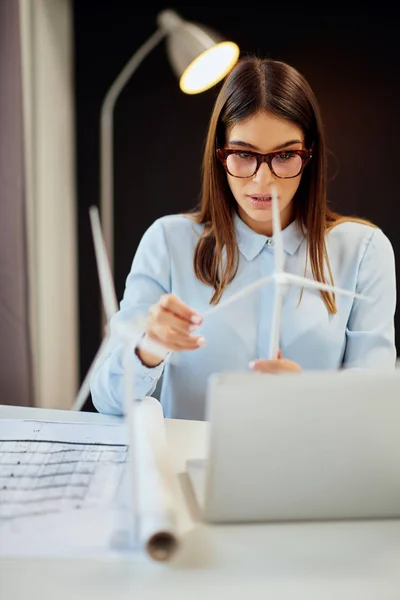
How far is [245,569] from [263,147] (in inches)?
29.0

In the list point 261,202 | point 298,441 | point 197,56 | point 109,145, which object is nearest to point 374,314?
point 261,202

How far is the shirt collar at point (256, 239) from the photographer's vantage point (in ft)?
4.23

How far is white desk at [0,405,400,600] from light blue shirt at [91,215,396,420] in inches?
22.4

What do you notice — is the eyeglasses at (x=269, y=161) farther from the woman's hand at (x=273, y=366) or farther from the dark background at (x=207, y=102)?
the dark background at (x=207, y=102)

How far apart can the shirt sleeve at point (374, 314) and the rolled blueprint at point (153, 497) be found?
0.56 meters

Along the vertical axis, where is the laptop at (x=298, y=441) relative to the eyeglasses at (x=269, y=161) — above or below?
below

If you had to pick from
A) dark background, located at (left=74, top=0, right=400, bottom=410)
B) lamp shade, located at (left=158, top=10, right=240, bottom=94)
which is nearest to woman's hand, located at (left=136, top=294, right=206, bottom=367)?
lamp shade, located at (left=158, top=10, right=240, bottom=94)

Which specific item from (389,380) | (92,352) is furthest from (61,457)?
(92,352)

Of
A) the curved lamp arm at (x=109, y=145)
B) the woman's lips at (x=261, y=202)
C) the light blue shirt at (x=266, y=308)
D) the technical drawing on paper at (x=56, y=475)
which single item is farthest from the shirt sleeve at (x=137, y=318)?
the curved lamp arm at (x=109, y=145)

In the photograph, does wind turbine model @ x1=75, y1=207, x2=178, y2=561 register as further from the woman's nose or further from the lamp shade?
the lamp shade

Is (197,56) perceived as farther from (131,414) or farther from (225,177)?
(131,414)

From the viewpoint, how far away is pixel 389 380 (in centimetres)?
61

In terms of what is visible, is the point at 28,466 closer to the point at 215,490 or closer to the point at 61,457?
the point at 61,457

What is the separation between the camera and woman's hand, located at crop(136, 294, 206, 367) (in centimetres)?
84
